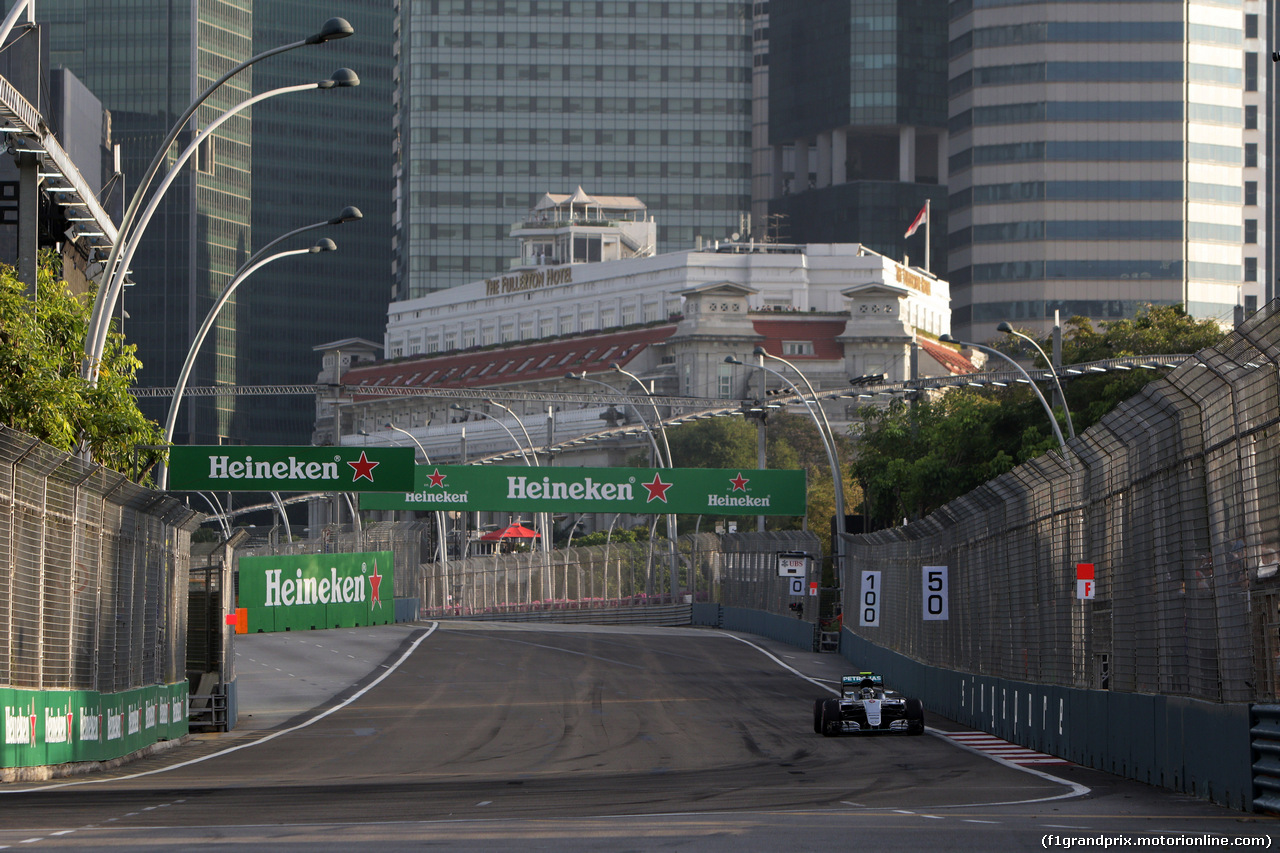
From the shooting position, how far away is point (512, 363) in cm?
17650

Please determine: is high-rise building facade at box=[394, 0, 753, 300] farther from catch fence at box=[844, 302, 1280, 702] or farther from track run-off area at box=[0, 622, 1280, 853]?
catch fence at box=[844, 302, 1280, 702]

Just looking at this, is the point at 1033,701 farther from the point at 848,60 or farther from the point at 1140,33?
the point at 848,60

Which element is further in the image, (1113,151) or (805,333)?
(1113,151)

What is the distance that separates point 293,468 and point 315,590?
2785 cm

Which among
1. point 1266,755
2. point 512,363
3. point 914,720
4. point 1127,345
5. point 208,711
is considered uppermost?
point 512,363

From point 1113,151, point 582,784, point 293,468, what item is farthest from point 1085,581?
point 1113,151

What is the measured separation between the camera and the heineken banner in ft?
184

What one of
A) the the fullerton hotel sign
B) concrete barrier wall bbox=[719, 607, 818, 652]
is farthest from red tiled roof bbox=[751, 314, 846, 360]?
concrete barrier wall bbox=[719, 607, 818, 652]

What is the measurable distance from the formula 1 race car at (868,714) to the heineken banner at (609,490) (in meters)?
27.5

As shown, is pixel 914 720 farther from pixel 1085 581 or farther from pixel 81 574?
pixel 81 574

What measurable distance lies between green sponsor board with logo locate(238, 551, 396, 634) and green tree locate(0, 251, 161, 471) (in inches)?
1303

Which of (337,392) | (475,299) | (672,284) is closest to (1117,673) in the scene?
(337,392)

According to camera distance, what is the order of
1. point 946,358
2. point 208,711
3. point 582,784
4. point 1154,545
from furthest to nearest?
point 946,358
point 208,711
point 582,784
point 1154,545

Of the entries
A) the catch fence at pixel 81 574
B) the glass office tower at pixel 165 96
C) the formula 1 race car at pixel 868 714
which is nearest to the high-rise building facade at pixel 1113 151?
the glass office tower at pixel 165 96
